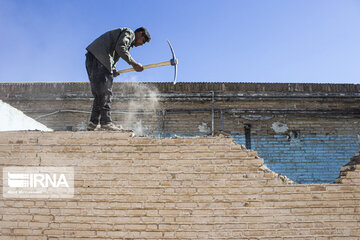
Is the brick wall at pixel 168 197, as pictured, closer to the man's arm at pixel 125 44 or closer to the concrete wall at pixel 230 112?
the man's arm at pixel 125 44

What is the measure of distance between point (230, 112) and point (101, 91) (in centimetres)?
501

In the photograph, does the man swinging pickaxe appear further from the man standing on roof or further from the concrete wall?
the concrete wall

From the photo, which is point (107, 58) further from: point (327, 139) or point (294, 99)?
point (327, 139)

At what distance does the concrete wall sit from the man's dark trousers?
13.9ft

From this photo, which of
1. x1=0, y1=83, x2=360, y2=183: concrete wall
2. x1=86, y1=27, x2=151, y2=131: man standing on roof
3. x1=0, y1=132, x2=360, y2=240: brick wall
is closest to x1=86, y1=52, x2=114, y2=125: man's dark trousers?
x1=86, y1=27, x2=151, y2=131: man standing on roof

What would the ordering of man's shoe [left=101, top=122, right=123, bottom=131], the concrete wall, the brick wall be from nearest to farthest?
the brick wall < man's shoe [left=101, top=122, right=123, bottom=131] < the concrete wall

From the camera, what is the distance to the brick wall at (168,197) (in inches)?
126

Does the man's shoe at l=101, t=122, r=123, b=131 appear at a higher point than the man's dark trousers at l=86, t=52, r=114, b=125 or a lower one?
lower

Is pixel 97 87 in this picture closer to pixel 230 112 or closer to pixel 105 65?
pixel 105 65

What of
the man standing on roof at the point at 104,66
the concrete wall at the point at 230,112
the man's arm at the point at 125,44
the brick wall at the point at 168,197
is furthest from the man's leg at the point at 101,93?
the concrete wall at the point at 230,112

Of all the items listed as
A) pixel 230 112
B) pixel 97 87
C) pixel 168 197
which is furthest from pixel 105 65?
pixel 230 112

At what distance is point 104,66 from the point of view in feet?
13.0

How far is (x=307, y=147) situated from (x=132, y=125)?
4.82 m

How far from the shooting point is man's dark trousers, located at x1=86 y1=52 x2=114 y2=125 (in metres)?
3.93
